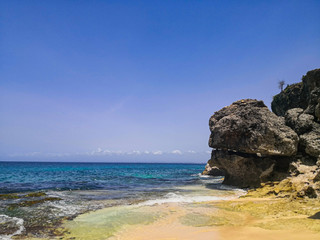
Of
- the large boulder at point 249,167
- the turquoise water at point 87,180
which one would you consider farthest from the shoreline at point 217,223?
the turquoise water at point 87,180

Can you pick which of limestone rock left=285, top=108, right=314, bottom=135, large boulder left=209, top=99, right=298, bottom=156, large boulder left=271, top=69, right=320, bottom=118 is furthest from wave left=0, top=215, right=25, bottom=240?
large boulder left=271, top=69, right=320, bottom=118

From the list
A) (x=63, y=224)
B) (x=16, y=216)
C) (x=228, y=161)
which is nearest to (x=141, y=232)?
(x=63, y=224)

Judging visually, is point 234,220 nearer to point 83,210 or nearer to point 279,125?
point 83,210

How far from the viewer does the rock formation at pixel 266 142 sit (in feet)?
63.8

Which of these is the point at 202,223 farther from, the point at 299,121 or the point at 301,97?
the point at 301,97

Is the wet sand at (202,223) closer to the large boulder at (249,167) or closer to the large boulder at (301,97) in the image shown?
the large boulder at (249,167)

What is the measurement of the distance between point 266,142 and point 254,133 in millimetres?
1310

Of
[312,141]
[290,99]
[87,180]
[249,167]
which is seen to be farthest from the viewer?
[87,180]

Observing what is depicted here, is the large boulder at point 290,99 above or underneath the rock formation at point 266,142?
above

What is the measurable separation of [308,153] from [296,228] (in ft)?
48.9

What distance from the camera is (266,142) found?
1995 cm

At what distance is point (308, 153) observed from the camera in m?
19.3

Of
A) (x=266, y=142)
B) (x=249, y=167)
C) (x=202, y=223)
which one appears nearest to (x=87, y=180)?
(x=249, y=167)

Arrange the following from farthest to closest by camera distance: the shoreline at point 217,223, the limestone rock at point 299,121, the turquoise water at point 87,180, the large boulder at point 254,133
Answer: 1. the turquoise water at point 87,180
2. the limestone rock at point 299,121
3. the large boulder at point 254,133
4. the shoreline at point 217,223
